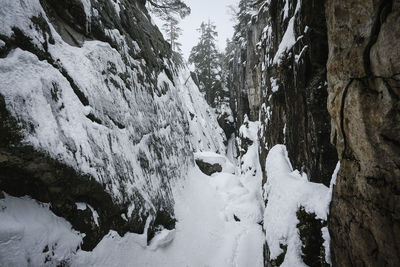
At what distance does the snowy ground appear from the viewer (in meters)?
3.42

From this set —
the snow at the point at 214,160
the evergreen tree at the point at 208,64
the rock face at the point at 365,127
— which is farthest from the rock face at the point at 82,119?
the evergreen tree at the point at 208,64

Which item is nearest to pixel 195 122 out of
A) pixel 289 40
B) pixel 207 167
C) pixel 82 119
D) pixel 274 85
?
pixel 207 167

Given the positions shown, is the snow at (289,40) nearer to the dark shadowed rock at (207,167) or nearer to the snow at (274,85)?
the snow at (274,85)

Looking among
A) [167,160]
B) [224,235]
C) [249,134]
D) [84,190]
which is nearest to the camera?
[84,190]

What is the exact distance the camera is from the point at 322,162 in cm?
489

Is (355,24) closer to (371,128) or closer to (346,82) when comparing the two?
(346,82)

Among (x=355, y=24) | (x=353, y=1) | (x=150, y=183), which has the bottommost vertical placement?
(x=150, y=183)

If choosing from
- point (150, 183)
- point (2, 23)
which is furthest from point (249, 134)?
point (2, 23)

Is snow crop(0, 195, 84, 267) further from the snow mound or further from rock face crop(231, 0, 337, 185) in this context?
rock face crop(231, 0, 337, 185)

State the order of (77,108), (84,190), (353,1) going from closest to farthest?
(353,1)
(84,190)
(77,108)

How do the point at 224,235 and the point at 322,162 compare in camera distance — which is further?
the point at 224,235

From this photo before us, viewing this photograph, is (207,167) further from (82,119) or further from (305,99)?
(82,119)

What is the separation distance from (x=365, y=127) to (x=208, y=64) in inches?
1189

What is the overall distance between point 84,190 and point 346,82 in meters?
6.08
